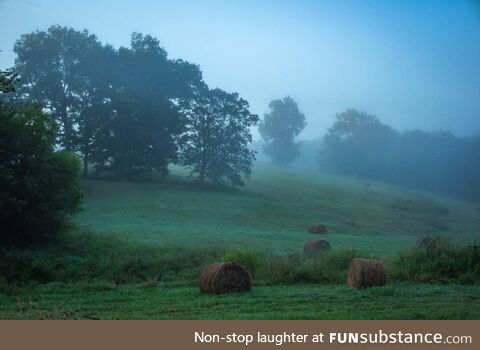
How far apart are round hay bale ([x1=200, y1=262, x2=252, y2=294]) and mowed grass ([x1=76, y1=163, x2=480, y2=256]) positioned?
29.6 ft

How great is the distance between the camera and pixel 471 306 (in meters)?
12.5

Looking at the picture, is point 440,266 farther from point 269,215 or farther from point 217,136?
point 217,136

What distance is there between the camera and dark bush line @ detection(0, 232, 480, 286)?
17453 mm

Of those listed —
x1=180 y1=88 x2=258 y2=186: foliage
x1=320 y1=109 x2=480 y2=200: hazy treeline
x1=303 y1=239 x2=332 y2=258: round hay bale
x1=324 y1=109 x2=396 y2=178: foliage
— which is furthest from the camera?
x1=324 y1=109 x2=396 y2=178: foliage

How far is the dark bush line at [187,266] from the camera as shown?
17453 mm

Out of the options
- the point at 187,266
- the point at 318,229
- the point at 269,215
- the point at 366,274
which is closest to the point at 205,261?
the point at 187,266

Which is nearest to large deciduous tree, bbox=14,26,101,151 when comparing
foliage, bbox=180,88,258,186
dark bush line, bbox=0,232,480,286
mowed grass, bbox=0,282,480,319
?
foliage, bbox=180,88,258,186

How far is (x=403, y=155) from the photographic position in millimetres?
71312

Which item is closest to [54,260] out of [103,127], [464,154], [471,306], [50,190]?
[50,190]

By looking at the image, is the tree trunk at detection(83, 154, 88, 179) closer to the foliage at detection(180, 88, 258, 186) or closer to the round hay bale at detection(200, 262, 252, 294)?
the foliage at detection(180, 88, 258, 186)

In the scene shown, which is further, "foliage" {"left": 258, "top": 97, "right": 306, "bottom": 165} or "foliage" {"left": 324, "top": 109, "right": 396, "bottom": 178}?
"foliage" {"left": 258, "top": 97, "right": 306, "bottom": 165}

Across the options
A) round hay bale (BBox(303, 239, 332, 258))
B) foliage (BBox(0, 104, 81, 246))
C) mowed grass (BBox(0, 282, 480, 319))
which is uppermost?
foliage (BBox(0, 104, 81, 246))

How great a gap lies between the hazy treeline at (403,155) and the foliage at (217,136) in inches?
841
